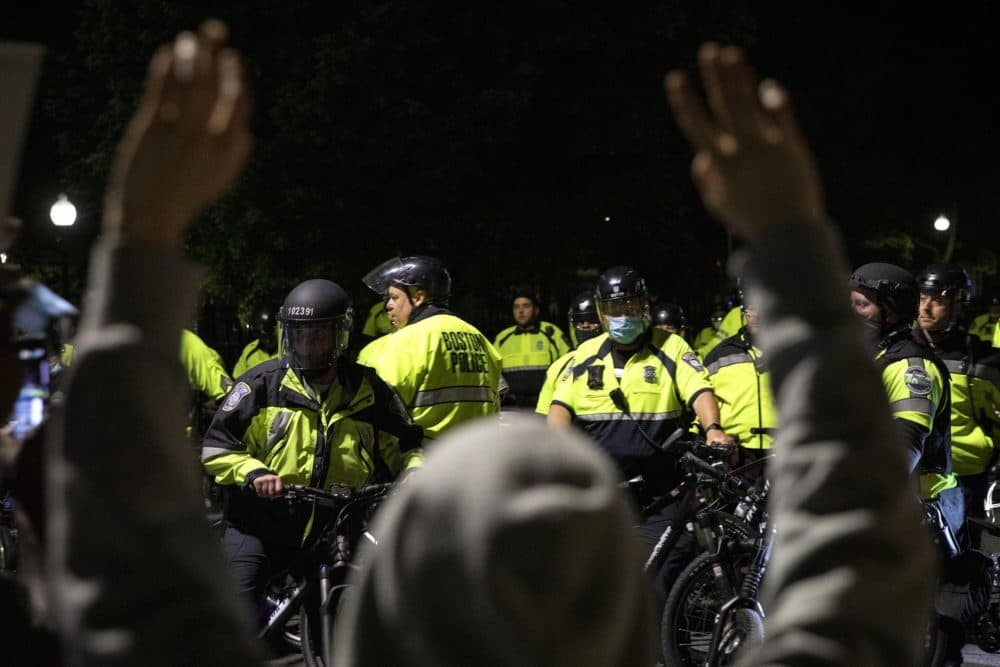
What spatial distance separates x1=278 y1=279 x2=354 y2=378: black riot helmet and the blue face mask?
1840 mm

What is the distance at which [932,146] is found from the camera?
38812mm

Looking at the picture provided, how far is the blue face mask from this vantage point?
311 inches

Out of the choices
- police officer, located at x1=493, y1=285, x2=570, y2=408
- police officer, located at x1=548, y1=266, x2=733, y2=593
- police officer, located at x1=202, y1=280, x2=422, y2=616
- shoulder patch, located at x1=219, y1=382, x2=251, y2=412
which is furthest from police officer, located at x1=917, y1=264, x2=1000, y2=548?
police officer, located at x1=493, y1=285, x2=570, y2=408

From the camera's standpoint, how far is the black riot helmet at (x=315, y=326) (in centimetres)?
645

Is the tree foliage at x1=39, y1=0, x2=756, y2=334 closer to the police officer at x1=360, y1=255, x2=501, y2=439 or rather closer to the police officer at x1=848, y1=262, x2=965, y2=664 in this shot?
the police officer at x1=360, y1=255, x2=501, y2=439

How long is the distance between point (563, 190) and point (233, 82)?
78.9ft

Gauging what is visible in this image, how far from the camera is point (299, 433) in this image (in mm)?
6406

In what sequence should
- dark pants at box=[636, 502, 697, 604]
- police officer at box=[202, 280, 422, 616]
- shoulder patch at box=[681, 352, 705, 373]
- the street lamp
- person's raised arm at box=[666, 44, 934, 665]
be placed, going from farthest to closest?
the street lamp < shoulder patch at box=[681, 352, 705, 373] < dark pants at box=[636, 502, 697, 604] < police officer at box=[202, 280, 422, 616] < person's raised arm at box=[666, 44, 934, 665]

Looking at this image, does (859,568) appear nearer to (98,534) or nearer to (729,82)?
(729,82)

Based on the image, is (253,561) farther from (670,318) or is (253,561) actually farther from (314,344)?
(670,318)

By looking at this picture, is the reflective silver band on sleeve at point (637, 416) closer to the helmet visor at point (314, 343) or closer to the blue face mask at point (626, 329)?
the blue face mask at point (626, 329)

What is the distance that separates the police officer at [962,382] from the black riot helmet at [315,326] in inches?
151

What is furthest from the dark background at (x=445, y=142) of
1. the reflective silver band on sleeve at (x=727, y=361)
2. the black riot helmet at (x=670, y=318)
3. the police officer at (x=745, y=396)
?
the police officer at (x=745, y=396)

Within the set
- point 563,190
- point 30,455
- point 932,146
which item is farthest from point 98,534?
point 932,146
